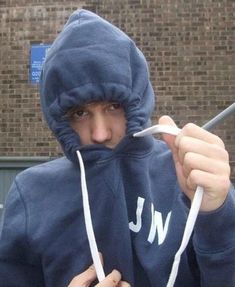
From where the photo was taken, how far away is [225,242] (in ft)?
5.54

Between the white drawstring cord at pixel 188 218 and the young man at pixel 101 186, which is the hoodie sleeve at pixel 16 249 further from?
the white drawstring cord at pixel 188 218

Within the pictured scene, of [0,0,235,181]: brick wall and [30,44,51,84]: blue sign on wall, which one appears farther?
[30,44,51,84]: blue sign on wall

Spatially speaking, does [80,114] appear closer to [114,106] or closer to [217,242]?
[114,106]

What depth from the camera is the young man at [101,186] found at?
1.88 meters

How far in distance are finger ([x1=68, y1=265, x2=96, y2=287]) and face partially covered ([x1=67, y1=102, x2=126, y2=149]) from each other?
0.42 metres

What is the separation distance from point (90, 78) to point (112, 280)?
670 millimetres

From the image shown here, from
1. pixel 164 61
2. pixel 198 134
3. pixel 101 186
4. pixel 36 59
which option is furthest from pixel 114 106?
pixel 36 59

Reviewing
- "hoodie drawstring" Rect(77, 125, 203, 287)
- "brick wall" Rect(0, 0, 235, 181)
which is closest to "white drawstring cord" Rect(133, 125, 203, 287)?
"hoodie drawstring" Rect(77, 125, 203, 287)

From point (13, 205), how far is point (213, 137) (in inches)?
33.1

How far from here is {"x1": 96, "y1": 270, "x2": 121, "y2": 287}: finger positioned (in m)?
1.77

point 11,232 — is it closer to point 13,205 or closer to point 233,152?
point 13,205

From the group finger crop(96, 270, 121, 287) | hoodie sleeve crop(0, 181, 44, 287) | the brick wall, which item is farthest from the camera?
the brick wall

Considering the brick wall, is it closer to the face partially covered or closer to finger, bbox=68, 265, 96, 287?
the face partially covered

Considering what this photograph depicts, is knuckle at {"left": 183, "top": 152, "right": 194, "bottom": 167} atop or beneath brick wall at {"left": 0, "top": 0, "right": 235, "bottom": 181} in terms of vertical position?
atop
